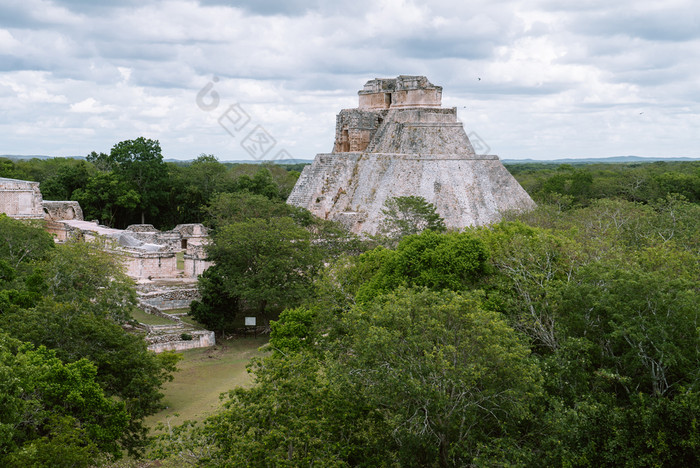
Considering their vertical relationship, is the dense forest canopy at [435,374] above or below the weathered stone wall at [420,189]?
below

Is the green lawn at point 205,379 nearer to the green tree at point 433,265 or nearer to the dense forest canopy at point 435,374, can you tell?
the dense forest canopy at point 435,374

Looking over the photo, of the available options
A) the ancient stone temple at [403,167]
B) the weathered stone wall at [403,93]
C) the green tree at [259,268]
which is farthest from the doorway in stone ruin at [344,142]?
the green tree at [259,268]

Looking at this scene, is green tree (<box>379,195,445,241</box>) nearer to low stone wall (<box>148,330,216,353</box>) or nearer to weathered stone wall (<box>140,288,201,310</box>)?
low stone wall (<box>148,330,216,353</box>)

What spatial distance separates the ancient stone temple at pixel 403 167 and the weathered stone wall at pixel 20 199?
1200 centimetres

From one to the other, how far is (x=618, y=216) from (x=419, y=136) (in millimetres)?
7864

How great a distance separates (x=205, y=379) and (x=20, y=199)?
19386 mm

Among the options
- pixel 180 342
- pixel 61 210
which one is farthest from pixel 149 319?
pixel 61 210

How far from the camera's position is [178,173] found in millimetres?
38000

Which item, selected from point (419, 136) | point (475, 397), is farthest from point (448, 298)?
point (419, 136)

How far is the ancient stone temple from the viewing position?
22.6 meters

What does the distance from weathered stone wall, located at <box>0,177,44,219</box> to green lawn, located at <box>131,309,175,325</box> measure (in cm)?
1286

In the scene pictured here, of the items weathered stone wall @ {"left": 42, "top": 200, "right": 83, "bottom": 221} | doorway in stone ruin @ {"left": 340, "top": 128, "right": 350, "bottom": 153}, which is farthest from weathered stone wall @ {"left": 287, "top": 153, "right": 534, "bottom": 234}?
weathered stone wall @ {"left": 42, "top": 200, "right": 83, "bottom": 221}

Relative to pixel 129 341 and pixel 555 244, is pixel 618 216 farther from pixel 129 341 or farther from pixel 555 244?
pixel 129 341

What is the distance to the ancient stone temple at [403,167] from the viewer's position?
22.6m
